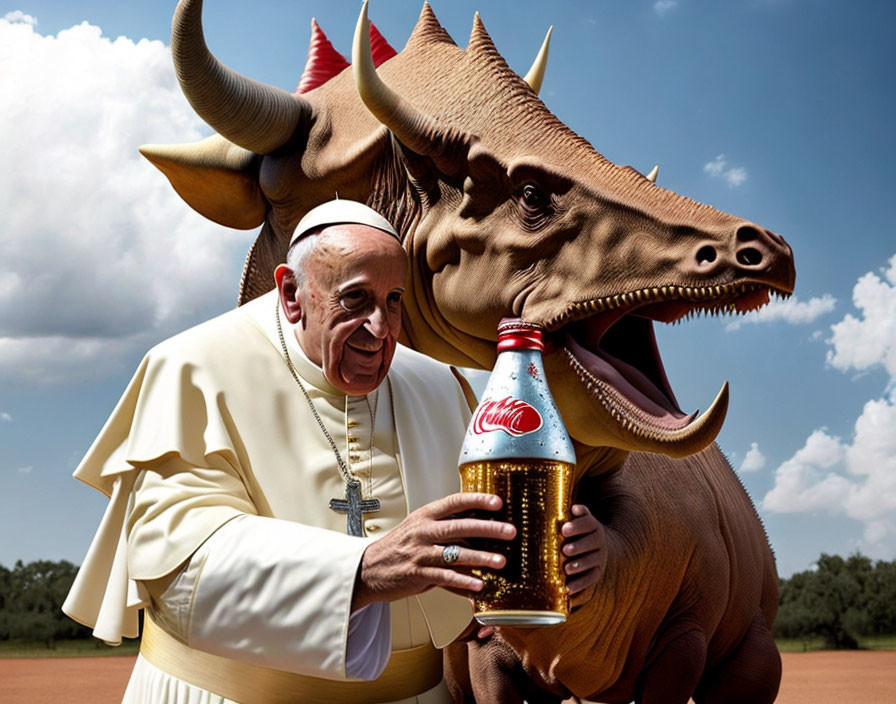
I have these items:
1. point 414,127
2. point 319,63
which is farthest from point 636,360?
point 319,63

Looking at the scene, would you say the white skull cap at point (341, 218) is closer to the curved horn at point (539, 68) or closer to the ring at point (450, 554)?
the ring at point (450, 554)

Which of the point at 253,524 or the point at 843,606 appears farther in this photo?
the point at 843,606

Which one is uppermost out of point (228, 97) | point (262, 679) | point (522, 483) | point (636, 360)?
point (228, 97)

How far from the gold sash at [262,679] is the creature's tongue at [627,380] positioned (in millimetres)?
1044

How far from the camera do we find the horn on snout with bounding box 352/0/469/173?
362cm

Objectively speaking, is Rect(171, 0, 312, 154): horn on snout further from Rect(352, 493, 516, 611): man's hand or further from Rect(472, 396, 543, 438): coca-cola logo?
Rect(352, 493, 516, 611): man's hand

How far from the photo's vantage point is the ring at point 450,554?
2041 millimetres

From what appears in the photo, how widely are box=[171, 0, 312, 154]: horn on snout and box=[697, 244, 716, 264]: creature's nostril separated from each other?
1.78 m

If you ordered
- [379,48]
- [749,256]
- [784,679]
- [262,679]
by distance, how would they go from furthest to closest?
1. [784,679]
2. [379,48]
3. [749,256]
4. [262,679]

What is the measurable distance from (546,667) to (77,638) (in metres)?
18.1

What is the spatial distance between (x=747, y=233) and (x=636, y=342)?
0.59m

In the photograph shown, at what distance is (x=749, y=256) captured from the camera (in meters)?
3.05

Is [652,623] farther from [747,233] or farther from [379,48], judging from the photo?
[379,48]


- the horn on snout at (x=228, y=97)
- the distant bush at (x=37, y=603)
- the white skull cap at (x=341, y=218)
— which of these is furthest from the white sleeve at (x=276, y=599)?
the distant bush at (x=37, y=603)
